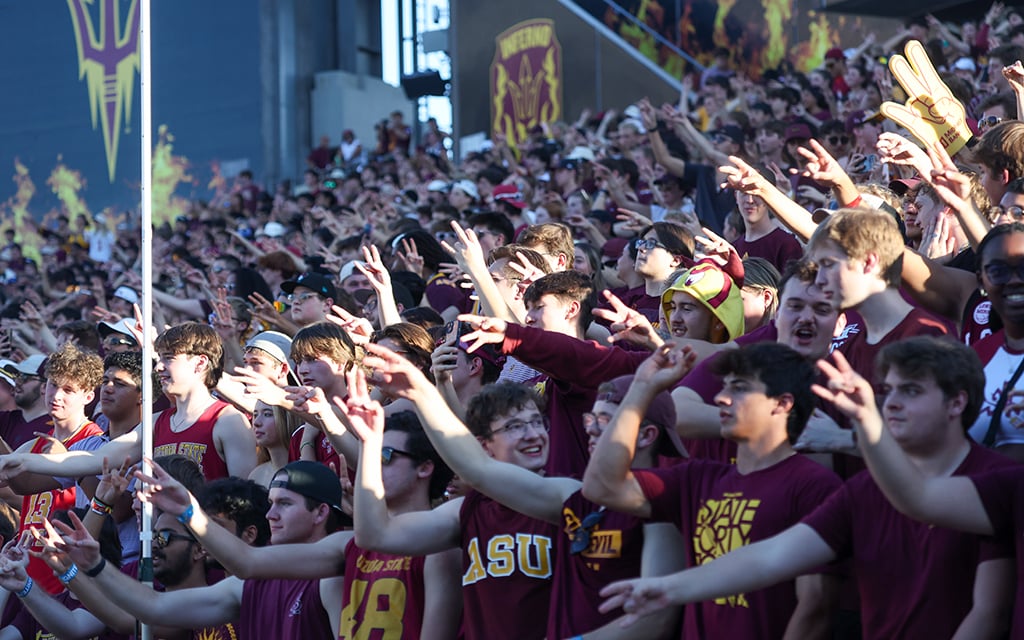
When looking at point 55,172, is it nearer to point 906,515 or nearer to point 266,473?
point 266,473

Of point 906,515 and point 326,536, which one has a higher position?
point 906,515

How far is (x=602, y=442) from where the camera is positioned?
3.90m

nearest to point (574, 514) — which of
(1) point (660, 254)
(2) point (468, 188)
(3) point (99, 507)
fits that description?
(1) point (660, 254)

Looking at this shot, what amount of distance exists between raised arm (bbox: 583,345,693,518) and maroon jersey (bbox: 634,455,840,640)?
106mm

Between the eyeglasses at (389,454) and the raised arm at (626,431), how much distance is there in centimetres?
115

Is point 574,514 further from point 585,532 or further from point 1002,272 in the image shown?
point 1002,272

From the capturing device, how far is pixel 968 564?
11.4ft

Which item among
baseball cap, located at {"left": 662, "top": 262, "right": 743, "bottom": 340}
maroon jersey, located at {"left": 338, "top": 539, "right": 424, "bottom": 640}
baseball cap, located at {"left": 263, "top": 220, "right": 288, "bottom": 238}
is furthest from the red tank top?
baseball cap, located at {"left": 263, "top": 220, "right": 288, "bottom": 238}

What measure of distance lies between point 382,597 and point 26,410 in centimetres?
461

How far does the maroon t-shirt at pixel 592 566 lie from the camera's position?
422 cm

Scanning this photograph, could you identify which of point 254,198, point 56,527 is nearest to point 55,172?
point 254,198

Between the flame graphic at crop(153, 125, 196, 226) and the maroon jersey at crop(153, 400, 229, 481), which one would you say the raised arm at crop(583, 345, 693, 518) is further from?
the flame graphic at crop(153, 125, 196, 226)

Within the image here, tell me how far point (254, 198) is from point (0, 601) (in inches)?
667

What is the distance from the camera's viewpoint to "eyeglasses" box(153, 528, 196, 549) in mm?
5715
